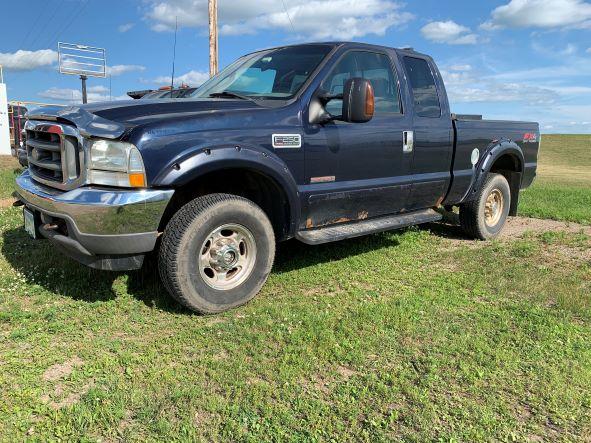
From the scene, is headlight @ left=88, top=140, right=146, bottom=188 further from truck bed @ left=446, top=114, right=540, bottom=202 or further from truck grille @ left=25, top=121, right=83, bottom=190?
truck bed @ left=446, top=114, right=540, bottom=202

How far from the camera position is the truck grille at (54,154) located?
135 inches

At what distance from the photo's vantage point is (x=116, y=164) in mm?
3287

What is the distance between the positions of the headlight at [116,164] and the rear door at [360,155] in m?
1.42

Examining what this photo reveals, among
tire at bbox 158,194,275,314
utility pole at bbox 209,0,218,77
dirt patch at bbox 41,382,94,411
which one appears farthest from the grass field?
utility pole at bbox 209,0,218,77

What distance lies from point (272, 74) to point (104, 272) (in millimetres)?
2338

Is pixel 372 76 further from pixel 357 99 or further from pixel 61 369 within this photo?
pixel 61 369

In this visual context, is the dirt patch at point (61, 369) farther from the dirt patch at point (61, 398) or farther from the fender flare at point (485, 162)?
the fender flare at point (485, 162)

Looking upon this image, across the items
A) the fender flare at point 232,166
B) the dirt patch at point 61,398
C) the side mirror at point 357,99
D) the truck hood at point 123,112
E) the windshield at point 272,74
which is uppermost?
the windshield at point 272,74

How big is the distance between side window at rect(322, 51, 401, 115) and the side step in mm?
1033

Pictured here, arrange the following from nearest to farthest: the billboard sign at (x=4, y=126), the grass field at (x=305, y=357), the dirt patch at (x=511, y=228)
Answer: the grass field at (x=305, y=357)
the dirt patch at (x=511, y=228)
the billboard sign at (x=4, y=126)

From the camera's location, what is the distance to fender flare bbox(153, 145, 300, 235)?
338 cm

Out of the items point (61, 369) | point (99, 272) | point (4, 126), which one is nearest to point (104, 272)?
point (99, 272)

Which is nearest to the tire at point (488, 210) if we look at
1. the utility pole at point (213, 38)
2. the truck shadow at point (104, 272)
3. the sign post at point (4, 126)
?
the truck shadow at point (104, 272)

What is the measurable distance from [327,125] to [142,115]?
1535 mm
